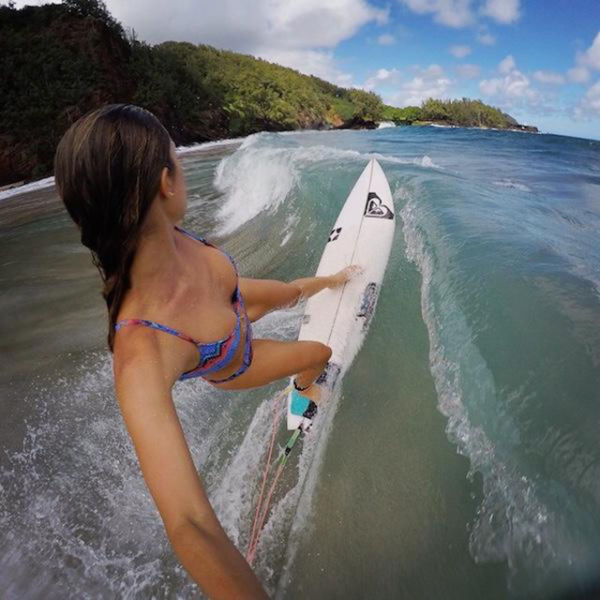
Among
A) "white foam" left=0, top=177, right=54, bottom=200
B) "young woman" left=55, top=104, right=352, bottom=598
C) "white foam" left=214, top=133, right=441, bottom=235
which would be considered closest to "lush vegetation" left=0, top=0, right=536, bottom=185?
"white foam" left=0, top=177, right=54, bottom=200

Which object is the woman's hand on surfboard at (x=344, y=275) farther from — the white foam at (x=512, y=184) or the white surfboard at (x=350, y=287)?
the white foam at (x=512, y=184)

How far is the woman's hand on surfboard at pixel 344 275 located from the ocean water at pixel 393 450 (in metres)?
0.37

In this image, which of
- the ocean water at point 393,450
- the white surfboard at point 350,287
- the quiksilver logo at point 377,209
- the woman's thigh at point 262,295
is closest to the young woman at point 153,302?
the woman's thigh at point 262,295

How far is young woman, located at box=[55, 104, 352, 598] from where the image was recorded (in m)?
0.91

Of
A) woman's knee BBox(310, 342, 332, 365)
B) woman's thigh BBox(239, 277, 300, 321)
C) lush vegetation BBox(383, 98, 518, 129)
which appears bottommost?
woman's knee BBox(310, 342, 332, 365)

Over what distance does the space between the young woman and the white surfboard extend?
1.40 meters

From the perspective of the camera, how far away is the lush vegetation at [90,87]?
25.2 meters

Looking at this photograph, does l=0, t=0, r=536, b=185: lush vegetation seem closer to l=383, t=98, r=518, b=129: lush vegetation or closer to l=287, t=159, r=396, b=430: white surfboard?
l=287, t=159, r=396, b=430: white surfboard

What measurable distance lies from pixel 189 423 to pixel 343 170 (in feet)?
18.8

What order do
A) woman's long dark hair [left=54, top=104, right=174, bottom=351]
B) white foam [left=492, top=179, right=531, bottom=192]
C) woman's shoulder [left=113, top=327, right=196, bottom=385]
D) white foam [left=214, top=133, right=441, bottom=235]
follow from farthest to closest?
white foam [left=492, top=179, right=531, bottom=192] < white foam [left=214, top=133, right=441, bottom=235] < woman's shoulder [left=113, top=327, right=196, bottom=385] < woman's long dark hair [left=54, top=104, right=174, bottom=351]

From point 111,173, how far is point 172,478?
0.73m

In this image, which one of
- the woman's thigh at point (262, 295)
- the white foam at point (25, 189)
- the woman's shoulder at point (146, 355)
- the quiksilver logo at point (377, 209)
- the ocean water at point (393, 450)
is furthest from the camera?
the white foam at point (25, 189)

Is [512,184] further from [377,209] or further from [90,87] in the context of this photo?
[90,87]

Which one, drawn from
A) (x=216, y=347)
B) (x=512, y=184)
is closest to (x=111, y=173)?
(x=216, y=347)
